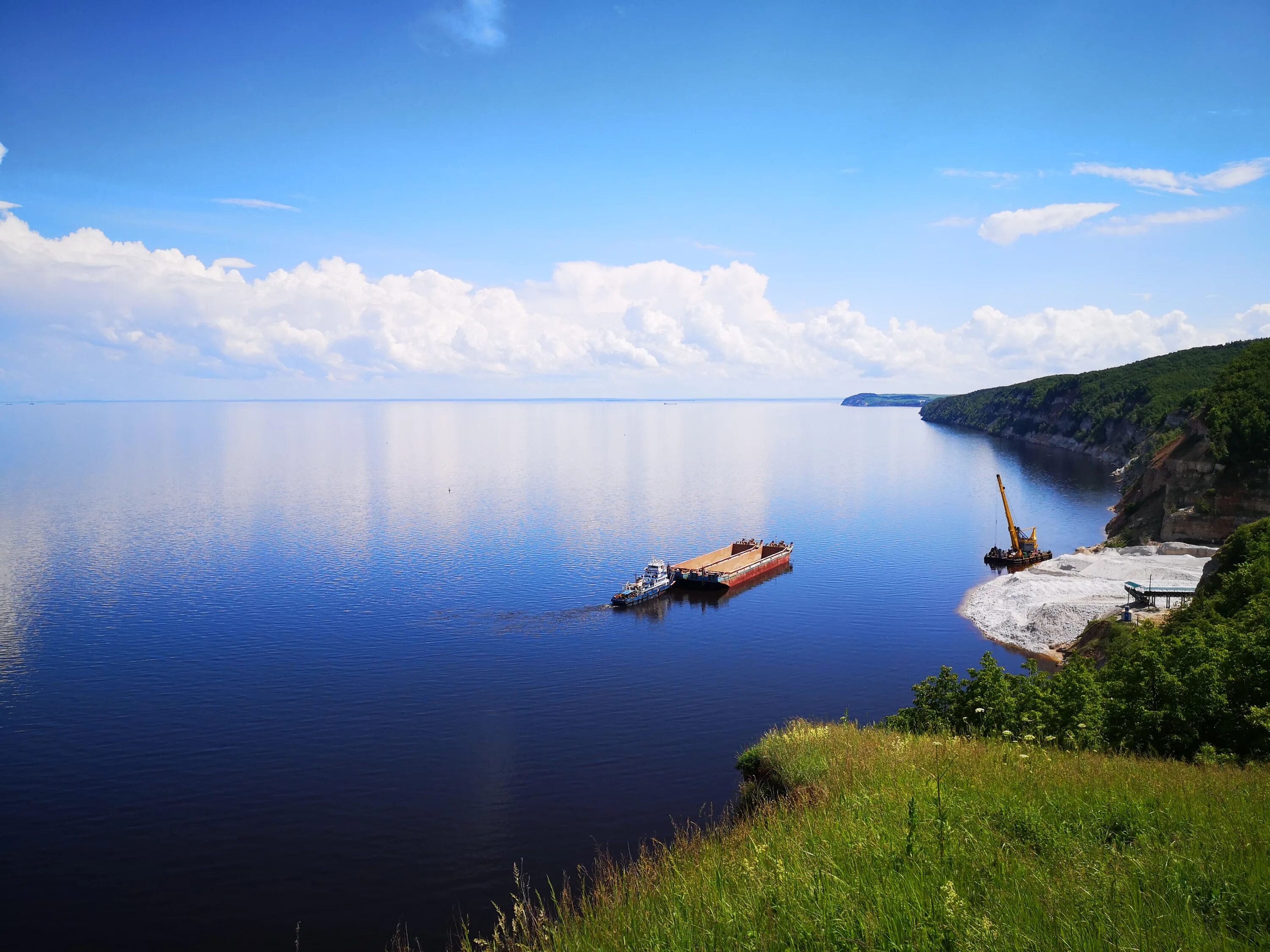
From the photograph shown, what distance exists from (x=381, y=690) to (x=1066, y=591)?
2439 inches

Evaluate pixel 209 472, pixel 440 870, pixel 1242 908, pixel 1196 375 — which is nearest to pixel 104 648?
pixel 440 870

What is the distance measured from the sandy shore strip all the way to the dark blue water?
3593 mm

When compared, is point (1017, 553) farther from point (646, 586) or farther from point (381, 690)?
point (381, 690)

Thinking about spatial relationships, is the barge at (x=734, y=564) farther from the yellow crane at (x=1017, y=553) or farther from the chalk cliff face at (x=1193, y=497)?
the chalk cliff face at (x=1193, y=497)

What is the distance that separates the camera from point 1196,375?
191m

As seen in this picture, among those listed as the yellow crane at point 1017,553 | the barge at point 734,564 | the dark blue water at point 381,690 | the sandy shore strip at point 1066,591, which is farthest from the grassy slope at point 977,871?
the yellow crane at point 1017,553

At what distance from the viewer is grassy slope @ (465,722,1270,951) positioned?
28.6 feet

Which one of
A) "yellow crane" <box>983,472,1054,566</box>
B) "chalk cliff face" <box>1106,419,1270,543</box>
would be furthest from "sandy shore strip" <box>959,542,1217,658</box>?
"chalk cliff face" <box>1106,419,1270,543</box>

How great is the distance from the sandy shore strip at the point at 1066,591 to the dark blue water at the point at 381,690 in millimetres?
3593

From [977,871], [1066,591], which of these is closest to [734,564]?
[1066,591]

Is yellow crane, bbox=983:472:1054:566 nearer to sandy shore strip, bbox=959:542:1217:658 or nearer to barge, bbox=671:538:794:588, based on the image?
sandy shore strip, bbox=959:542:1217:658

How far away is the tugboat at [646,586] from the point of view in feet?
230

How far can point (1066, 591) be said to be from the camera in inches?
2842

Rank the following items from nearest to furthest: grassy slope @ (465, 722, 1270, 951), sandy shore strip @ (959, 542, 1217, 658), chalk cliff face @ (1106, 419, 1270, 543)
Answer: grassy slope @ (465, 722, 1270, 951)
sandy shore strip @ (959, 542, 1217, 658)
chalk cliff face @ (1106, 419, 1270, 543)
